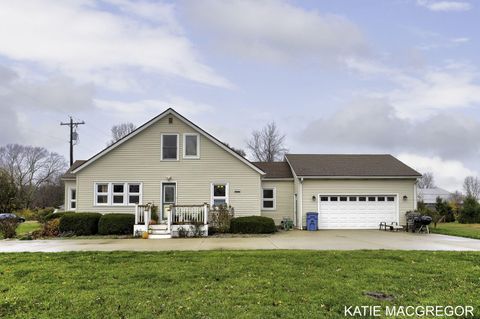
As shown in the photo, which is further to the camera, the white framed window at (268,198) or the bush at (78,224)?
the white framed window at (268,198)

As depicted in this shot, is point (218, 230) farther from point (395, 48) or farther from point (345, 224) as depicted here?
point (395, 48)

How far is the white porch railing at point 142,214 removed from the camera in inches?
718

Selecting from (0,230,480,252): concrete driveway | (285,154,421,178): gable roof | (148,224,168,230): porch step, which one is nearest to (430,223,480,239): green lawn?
(0,230,480,252): concrete driveway

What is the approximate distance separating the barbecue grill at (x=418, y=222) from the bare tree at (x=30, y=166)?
5708 centimetres

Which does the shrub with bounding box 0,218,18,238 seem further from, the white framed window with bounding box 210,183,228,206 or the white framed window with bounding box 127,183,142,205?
the white framed window with bounding box 210,183,228,206

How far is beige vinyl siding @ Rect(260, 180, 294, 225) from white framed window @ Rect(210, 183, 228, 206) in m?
3.56

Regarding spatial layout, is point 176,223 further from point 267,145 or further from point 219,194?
point 267,145

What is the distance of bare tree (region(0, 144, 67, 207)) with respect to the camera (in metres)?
64.8

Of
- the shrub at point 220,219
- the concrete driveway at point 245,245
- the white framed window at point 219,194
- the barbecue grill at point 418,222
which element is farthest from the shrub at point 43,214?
the barbecue grill at point 418,222

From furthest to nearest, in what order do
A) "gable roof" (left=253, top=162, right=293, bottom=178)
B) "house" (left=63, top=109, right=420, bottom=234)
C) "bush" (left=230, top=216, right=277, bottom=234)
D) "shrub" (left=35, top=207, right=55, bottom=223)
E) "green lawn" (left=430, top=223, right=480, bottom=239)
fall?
"shrub" (left=35, top=207, right=55, bottom=223) → "gable roof" (left=253, top=162, right=293, bottom=178) → "house" (left=63, top=109, right=420, bottom=234) → "bush" (left=230, top=216, right=277, bottom=234) → "green lawn" (left=430, top=223, right=480, bottom=239)

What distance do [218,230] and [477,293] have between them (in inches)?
526

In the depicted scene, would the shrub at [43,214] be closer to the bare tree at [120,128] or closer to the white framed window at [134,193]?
the white framed window at [134,193]

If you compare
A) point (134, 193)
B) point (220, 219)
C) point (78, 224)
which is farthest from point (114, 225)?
point (220, 219)

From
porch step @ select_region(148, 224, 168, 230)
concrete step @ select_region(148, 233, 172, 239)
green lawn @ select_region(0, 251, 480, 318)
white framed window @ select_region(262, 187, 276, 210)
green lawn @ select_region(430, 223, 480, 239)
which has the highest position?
white framed window @ select_region(262, 187, 276, 210)
